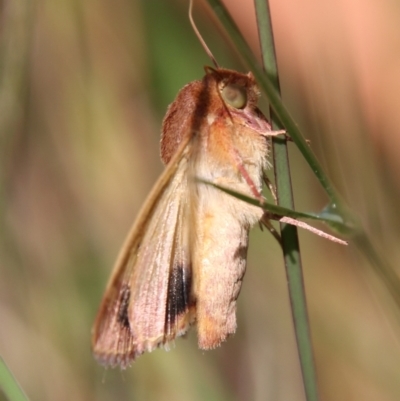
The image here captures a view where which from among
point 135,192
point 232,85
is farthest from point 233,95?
point 135,192

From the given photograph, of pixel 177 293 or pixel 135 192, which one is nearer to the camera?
pixel 177 293

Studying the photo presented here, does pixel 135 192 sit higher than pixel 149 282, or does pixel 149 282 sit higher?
pixel 135 192

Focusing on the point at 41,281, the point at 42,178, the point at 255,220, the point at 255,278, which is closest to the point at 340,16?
the point at 255,220

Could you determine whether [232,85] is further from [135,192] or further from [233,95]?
[135,192]

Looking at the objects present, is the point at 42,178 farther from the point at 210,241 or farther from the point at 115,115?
the point at 210,241

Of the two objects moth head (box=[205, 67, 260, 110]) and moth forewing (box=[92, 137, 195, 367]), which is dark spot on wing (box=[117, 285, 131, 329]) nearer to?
moth forewing (box=[92, 137, 195, 367])

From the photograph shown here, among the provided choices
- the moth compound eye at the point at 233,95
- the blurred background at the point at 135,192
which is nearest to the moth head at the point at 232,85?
the moth compound eye at the point at 233,95
